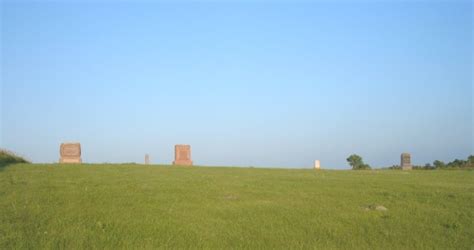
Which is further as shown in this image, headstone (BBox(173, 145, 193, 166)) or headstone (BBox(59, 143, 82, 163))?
headstone (BBox(173, 145, 193, 166))

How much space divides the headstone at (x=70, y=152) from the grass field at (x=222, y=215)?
1620 centimetres

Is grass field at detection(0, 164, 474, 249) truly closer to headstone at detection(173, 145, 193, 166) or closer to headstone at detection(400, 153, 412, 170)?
headstone at detection(173, 145, 193, 166)

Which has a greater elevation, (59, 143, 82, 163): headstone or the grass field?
→ (59, 143, 82, 163): headstone

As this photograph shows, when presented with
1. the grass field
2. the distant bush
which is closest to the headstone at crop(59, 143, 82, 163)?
the distant bush

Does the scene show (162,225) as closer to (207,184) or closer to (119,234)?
(119,234)

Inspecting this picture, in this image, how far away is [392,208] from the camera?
49.4 ft

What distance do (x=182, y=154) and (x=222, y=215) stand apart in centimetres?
2591

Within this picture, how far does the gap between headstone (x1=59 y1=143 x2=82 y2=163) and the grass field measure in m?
16.2

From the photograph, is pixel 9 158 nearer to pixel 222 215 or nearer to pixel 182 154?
pixel 182 154

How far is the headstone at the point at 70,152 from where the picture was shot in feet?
114

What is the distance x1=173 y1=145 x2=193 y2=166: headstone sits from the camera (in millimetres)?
38969

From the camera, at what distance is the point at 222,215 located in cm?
1359

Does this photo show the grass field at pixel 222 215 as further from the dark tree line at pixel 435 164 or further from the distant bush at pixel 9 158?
the dark tree line at pixel 435 164

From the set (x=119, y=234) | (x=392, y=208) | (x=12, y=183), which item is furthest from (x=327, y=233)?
(x=12, y=183)
